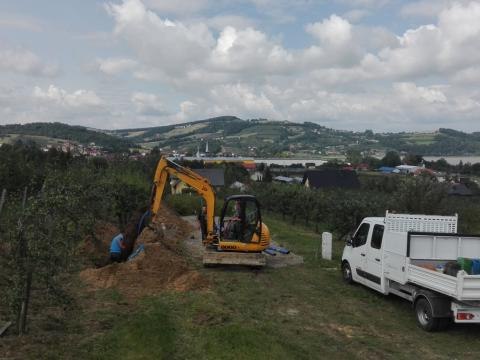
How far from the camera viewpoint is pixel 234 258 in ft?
53.3

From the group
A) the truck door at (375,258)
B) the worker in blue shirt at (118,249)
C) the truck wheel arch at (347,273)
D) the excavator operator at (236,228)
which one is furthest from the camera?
the excavator operator at (236,228)

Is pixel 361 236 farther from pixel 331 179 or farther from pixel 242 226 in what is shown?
pixel 331 179

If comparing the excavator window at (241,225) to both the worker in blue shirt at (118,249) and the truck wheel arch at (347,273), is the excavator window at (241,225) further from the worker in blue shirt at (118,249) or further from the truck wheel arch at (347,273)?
the worker in blue shirt at (118,249)

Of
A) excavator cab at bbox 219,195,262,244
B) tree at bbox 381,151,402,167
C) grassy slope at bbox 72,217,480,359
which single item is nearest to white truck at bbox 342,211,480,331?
grassy slope at bbox 72,217,480,359

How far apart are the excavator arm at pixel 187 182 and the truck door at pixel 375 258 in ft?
18.2

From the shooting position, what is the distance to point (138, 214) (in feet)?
54.4

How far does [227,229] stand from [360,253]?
16.1ft

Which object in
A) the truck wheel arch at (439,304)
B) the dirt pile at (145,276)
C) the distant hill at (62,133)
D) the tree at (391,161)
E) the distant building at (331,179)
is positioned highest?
the distant hill at (62,133)

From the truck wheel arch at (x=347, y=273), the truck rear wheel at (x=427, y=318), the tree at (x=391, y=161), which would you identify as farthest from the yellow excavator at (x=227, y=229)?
the tree at (x=391, y=161)

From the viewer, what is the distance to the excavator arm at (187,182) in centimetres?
1692

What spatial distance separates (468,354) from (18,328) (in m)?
8.35

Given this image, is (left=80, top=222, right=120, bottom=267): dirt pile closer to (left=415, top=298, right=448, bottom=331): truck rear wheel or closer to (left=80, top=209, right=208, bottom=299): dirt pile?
(left=80, top=209, right=208, bottom=299): dirt pile

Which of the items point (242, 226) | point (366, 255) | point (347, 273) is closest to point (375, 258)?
point (366, 255)

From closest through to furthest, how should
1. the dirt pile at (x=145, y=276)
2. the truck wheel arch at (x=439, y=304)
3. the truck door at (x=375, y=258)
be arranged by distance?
the truck wheel arch at (x=439, y=304)
the truck door at (x=375, y=258)
the dirt pile at (x=145, y=276)
